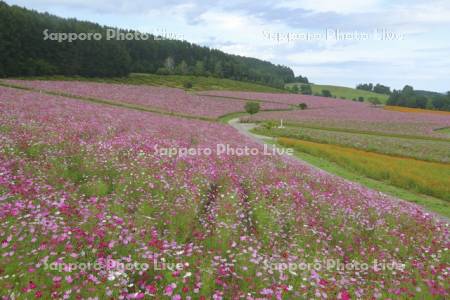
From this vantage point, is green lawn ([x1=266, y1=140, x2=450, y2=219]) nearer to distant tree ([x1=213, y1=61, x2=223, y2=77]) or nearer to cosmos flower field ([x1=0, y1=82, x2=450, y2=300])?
cosmos flower field ([x1=0, y1=82, x2=450, y2=300])

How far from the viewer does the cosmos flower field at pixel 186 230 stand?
17.9 feet

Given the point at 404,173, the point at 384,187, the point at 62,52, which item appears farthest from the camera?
the point at 62,52

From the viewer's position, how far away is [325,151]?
29406 millimetres

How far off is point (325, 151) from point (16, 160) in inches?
984

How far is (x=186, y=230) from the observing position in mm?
8484

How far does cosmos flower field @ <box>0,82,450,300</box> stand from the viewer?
5.45m

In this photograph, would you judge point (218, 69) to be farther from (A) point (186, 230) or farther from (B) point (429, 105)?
(A) point (186, 230)

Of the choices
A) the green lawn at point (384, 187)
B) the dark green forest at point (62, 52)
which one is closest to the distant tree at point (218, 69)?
the dark green forest at point (62, 52)

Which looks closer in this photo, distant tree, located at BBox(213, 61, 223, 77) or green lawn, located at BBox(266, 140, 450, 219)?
green lawn, located at BBox(266, 140, 450, 219)

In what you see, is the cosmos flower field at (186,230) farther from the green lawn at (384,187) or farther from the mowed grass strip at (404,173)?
the mowed grass strip at (404,173)

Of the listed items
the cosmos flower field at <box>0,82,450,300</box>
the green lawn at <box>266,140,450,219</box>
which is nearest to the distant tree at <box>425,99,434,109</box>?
the green lawn at <box>266,140,450,219</box>

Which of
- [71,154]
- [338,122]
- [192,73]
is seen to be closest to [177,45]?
[192,73]

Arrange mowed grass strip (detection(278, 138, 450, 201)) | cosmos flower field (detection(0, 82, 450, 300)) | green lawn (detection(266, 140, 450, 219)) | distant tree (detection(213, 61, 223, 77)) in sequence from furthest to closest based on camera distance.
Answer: distant tree (detection(213, 61, 223, 77)) < mowed grass strip (detection(278, 138, 450, 201)) < green lawn (detection(266, 140, 450, 219)) < cosmos flower field (detection(0, 82, 450, 300))

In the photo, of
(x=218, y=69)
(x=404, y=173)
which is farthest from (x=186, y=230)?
(x=218, y=69)
